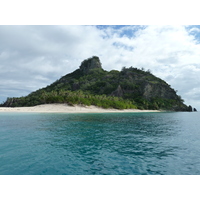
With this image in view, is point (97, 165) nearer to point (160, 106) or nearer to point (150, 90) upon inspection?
point (160, 106)

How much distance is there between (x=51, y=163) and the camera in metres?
10.9

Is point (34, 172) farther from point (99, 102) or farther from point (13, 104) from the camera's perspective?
point (13, 104)

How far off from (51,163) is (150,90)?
17786cm

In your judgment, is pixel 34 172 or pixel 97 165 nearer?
→ pixel 34 172

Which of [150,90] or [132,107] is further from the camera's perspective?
[150,90]

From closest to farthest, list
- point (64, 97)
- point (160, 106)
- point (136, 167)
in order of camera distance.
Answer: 1. point (136, 167)
2. point (64, 97)
3. point (160, 106)

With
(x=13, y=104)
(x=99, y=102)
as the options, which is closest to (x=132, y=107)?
(x=99, y=102)

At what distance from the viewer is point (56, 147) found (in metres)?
15.1

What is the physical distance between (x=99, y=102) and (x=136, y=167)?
101 metres

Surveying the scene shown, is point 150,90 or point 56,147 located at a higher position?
point 150,90

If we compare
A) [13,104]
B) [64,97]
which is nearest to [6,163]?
[64,97]

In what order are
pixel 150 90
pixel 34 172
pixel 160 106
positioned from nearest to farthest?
pixel 34 172
pixel 160 106
pixel 150 90
